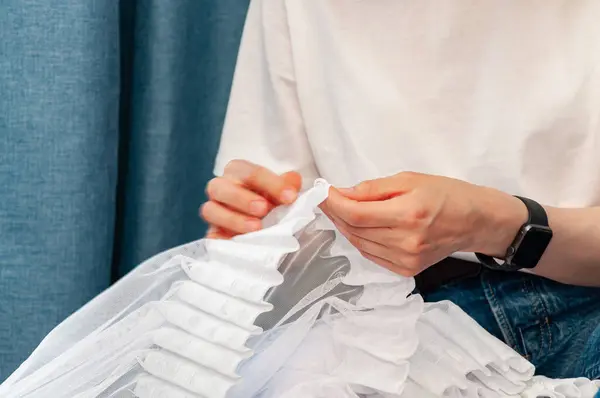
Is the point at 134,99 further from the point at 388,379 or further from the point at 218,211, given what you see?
the point at 388,379

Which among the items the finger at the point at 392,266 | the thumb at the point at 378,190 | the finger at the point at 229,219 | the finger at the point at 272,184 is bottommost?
the finger at the point at 229,219

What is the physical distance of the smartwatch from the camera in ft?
2.55

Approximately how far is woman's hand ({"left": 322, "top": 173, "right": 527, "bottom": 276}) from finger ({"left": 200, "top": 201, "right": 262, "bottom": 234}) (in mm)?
118

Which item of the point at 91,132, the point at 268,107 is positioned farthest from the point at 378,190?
the point at 91,132

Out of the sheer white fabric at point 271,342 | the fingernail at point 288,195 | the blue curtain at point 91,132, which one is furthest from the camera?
the blue curtain at point 91,132

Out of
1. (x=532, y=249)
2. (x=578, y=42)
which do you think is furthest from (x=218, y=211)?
(x=578, y=42)

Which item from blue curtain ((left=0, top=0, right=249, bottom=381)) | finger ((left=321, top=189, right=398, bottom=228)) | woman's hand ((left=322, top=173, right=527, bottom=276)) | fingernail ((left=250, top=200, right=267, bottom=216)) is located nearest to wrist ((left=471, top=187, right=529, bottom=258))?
woman's hand ((left=322, top=173, right=527, bottom=276))

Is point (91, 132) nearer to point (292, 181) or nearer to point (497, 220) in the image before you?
point (292, 181)

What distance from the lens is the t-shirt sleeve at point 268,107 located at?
1037 mm

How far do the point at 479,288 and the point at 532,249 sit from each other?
11 cm

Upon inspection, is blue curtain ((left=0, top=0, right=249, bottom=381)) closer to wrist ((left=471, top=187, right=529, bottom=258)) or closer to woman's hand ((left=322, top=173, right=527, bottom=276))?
woman's hand ((left=322, top=173, right=527, bottom=276))

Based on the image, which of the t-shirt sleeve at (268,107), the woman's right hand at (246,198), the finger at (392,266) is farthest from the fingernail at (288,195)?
the t-shirt sleeve at (268,107)

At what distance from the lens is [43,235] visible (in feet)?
3.43

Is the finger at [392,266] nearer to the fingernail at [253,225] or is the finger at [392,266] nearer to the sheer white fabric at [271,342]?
the sheer white fabric at [271,342]
